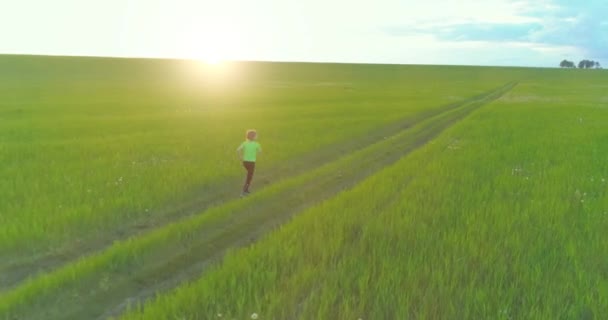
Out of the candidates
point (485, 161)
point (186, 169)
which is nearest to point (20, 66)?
point (186, 169)

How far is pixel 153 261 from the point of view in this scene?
19.4ft

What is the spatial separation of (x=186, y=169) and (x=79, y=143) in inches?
263

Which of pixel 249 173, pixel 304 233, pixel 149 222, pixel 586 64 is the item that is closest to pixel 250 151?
pixel 249 173

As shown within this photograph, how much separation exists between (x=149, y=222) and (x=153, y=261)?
80.9 inches

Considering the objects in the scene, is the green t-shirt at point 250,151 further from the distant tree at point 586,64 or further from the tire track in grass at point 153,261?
the distant tree at point 586,64

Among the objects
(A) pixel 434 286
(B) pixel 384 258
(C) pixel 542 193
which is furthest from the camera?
(C) pixel 542 193

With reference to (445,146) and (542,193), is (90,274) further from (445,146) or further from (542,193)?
(445,146)

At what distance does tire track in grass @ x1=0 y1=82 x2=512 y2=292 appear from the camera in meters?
5.80

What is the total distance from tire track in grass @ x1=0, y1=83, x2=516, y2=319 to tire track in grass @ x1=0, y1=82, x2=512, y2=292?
1.53ft

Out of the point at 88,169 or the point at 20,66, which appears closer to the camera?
the point at 88,169

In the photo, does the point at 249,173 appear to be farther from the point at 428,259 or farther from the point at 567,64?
the point at 567,64

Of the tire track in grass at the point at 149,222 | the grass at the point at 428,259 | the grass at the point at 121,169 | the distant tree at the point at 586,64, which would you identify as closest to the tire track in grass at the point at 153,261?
the tire track in grass at the point at 149,222

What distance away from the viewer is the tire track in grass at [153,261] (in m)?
4.71

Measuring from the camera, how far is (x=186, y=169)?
444 inches
